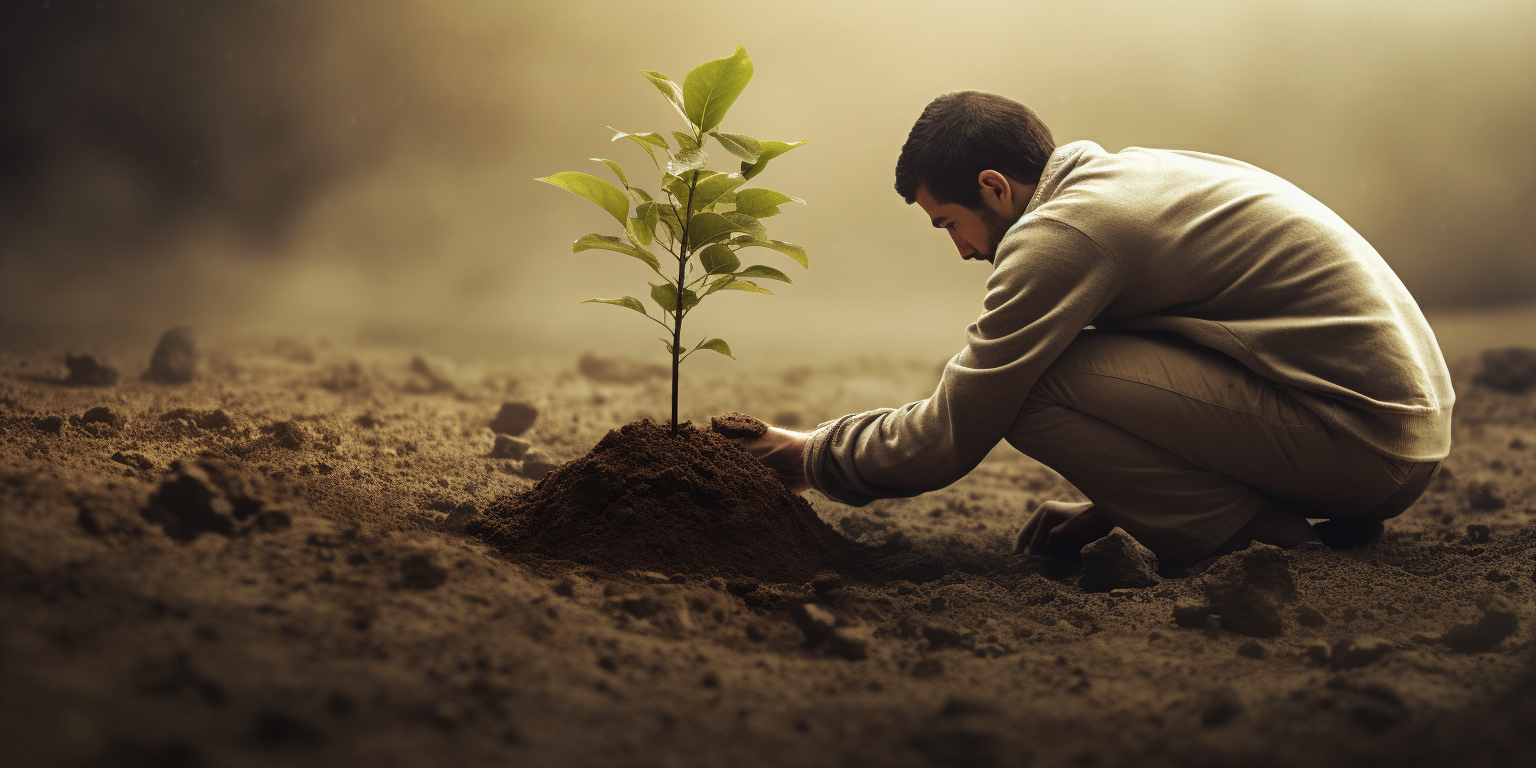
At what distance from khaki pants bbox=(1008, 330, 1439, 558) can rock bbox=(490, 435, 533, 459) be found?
1537mm

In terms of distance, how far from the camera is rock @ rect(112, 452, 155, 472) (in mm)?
1764

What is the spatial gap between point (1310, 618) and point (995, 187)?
3.15ft

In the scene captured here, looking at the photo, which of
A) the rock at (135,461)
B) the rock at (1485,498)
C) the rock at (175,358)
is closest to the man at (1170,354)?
the rock at (1485,498)

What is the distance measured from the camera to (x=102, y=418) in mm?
2207

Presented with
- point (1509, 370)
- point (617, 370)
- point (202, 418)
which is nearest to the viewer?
point (202, 418)

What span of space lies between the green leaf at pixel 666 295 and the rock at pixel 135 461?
3.46 feet

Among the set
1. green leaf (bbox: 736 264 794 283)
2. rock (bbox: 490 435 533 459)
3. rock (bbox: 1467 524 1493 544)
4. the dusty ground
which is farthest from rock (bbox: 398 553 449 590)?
rock (bbox: 1467 524 1493 544)

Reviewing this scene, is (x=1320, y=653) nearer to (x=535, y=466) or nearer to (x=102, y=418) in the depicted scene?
(x=535, y=466)

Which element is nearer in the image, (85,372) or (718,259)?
(718,259)

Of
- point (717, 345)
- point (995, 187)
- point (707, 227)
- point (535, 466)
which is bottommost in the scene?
point (535, 466)

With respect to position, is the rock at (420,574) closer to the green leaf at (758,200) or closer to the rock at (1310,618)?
the green leaf at (758,200)

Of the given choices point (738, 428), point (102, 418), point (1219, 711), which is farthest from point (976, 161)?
point (102, 418)

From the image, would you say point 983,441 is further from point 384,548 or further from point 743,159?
point 384,548

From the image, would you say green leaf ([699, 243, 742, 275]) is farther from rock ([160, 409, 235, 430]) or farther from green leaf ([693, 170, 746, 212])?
rock ([160, 409, 235, 430])
